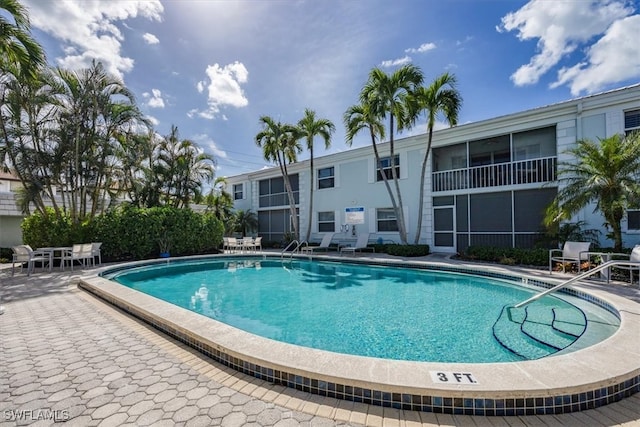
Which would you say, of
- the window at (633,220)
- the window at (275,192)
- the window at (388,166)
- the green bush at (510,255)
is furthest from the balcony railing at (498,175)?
the window at (275,192)

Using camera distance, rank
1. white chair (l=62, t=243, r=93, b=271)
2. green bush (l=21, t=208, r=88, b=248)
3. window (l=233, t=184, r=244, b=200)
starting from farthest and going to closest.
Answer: window (l=233, t=184, r=244, b=200) → green bush (l=21, t=208, r=88, b=248) → white chair (l=62, t=243, r=93, b=271)

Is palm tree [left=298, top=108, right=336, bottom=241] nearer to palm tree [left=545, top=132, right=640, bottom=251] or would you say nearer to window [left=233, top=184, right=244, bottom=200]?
window [left=233, top=184, right=244, bottom=200]

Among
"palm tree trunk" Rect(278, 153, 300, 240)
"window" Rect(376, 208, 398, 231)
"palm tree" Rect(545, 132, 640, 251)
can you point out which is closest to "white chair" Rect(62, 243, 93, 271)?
"palm tree trunk" Rect(278, 153, 300, 240)

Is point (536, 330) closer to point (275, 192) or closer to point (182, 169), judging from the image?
point (182, 169)

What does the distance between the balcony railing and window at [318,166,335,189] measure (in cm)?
629

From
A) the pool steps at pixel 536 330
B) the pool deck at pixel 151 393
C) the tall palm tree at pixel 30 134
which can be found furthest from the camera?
the tall palm tree at pixel 30 134

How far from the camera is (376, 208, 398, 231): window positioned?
15.9m

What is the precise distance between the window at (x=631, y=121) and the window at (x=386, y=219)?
9.20 meters

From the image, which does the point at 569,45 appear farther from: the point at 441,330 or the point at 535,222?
the point at 441,330

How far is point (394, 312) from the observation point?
6.12m

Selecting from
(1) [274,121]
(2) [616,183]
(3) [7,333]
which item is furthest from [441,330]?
(1) [274,121]

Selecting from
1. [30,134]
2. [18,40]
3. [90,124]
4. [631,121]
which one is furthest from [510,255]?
[30,134]

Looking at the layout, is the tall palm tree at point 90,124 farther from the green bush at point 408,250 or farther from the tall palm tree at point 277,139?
the green bush at point 408,250

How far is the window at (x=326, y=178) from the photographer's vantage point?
1859 cm
